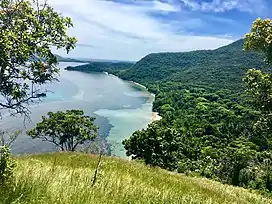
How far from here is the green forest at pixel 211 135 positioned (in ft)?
135

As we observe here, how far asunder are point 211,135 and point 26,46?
7917cm

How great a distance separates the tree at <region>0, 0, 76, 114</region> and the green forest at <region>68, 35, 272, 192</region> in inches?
198

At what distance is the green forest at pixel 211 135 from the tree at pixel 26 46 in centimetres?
504

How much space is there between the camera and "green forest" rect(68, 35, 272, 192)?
4119cm

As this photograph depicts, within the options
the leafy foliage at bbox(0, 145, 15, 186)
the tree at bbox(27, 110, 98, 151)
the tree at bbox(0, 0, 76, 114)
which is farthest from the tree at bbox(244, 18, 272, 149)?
the tree at bbox(27, 110, 98, 151)

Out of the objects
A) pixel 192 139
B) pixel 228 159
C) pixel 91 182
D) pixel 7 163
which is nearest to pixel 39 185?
pixel 7 163

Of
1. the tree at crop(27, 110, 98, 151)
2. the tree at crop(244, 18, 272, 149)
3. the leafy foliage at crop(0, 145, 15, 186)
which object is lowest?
the tree at crop(27, 110, 98, 151)

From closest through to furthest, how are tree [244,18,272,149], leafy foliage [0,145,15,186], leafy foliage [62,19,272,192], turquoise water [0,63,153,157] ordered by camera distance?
leafy foliage [0,145,15,186]
tree [244,18,272,149]
leafy foliage [62,19,272,192]
turquoise water [0,63,153,157]

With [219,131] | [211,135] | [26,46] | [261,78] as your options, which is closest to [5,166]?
[26,46]

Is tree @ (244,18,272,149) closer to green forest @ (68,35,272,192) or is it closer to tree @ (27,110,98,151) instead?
green forest @ (68,35,272,192)

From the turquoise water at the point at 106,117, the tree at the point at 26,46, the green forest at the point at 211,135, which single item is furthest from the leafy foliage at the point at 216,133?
the turquoise water at the point at 106,117

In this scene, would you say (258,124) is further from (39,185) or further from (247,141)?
(247,141)

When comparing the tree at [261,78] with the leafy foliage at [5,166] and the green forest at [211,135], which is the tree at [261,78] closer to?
the green forest at [211,135]

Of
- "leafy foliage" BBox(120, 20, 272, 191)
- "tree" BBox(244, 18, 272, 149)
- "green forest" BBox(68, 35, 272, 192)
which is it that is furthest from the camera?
"green forest" BBox(68, 35, 272, 192)
